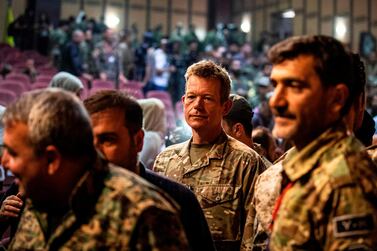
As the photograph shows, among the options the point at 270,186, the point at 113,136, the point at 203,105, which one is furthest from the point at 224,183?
the point at 113,136

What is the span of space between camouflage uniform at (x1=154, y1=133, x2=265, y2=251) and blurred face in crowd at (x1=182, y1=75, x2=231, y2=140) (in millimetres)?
95

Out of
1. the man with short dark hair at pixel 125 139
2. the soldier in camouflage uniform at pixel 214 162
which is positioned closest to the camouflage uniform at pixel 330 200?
the man with short dark hair at pixel 125 139

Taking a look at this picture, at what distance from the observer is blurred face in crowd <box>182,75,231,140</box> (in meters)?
2.50

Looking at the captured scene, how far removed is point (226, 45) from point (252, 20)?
5.73 m

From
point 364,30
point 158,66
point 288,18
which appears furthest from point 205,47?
point 288,18

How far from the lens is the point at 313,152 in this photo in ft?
4.53

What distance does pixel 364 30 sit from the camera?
54.5ft

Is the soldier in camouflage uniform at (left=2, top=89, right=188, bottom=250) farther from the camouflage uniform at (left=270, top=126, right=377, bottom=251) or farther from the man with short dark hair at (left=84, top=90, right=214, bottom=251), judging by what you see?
the man with short dark hair at (left=84, top=90, right=214, bottom=251)

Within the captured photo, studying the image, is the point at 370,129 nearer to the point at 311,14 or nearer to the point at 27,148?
the point at 27,148

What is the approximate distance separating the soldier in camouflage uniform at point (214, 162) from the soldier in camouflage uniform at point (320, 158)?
936 mm

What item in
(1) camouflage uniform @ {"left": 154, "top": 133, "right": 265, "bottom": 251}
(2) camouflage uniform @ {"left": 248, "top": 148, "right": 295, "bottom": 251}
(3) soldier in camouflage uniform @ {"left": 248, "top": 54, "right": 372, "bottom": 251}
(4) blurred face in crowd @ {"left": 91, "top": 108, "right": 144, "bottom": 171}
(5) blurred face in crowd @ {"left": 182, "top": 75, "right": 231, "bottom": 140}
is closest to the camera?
(3) soldier in camouflage uniform @ {"left": 248, "top": 54, "right": 372, "bottom": 251}

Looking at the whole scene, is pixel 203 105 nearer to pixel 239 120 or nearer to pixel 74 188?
pixel 239 120

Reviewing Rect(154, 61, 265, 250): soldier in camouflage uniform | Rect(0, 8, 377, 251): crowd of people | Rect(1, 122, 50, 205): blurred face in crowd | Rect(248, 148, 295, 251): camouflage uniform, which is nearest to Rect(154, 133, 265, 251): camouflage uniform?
Rect(154, 61, 265, 250): soldier in camouflage uniform

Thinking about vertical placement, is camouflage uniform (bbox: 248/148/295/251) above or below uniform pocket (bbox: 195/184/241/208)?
above
